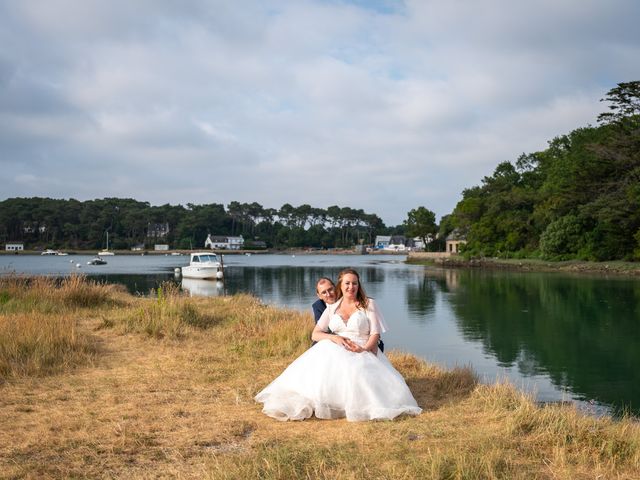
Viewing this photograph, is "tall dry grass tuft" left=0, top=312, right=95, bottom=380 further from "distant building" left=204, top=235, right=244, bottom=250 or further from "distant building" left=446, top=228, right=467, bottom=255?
"distant building" left=204, top=235, right=244, bottom=250

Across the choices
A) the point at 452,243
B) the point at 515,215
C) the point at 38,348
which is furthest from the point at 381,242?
the point at 38,348

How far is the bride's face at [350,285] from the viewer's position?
6004 mm

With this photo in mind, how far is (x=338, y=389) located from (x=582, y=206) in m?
45.2

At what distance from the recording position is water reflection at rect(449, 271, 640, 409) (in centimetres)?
1112

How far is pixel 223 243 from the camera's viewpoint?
13300 centimetres

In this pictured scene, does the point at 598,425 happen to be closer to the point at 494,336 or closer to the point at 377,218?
the point at 494,336

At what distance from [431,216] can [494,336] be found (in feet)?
240

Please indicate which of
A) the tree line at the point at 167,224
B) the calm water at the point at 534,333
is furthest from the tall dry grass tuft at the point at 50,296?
the tree line at the point at 167,224

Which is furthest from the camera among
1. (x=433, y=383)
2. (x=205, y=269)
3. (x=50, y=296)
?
(x=205, y=269)

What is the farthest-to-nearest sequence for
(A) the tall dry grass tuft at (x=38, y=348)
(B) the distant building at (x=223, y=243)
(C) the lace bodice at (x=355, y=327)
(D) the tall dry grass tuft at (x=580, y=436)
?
(B) the distant building at (x=223, y=243) → (A) the tall dry grass tuft at (x=38, y=348) → (C) the lace bodice at (x=355, y=327) → (D) the tall dry grass tuft at (x=580, y=436)

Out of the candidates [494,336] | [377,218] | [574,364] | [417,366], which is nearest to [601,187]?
[494,336]

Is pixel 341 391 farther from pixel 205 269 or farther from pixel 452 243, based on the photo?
pixel 452 243

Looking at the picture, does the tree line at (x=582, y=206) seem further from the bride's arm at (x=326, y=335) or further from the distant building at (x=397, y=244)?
the distant building at (x=397, y=244)

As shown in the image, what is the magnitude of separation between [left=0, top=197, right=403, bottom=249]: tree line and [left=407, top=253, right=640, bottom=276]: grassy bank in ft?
236
